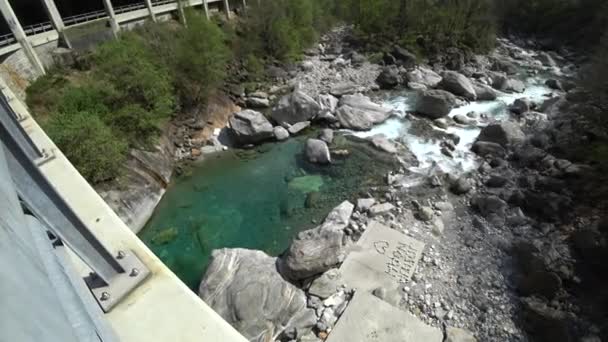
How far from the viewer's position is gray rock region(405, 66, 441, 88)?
45.3 ft

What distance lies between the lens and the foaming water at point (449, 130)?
9.08 metres

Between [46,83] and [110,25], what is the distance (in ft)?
15.7

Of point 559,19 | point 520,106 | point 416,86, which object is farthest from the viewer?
point 559,19

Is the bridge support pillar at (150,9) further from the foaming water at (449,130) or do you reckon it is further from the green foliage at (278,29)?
the foaming water at (449,130)

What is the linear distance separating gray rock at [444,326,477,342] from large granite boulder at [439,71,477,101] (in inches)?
397

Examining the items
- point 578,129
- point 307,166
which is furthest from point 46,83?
point 578,129

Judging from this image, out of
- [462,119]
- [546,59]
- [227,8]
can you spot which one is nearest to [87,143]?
[462,119]

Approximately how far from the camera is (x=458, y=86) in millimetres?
12383

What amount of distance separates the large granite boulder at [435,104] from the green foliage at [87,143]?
34.7ft

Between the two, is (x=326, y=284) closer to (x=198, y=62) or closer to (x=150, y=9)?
(x=198, y=62)

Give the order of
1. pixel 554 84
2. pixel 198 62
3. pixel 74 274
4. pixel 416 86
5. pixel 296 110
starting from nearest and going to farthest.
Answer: pixel 74 274
pixel 198 62
pixel 296 110
pixel 554 84
pixel 416 86

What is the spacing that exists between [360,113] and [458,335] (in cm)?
796

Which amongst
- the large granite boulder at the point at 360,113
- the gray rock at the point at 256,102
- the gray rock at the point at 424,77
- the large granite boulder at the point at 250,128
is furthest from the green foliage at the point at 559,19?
the large granite boulder at the point at 250,128

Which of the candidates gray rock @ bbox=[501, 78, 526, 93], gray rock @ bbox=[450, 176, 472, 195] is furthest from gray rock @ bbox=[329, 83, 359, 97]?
gray rock @ bbox=[501, 78, 526, 93]
